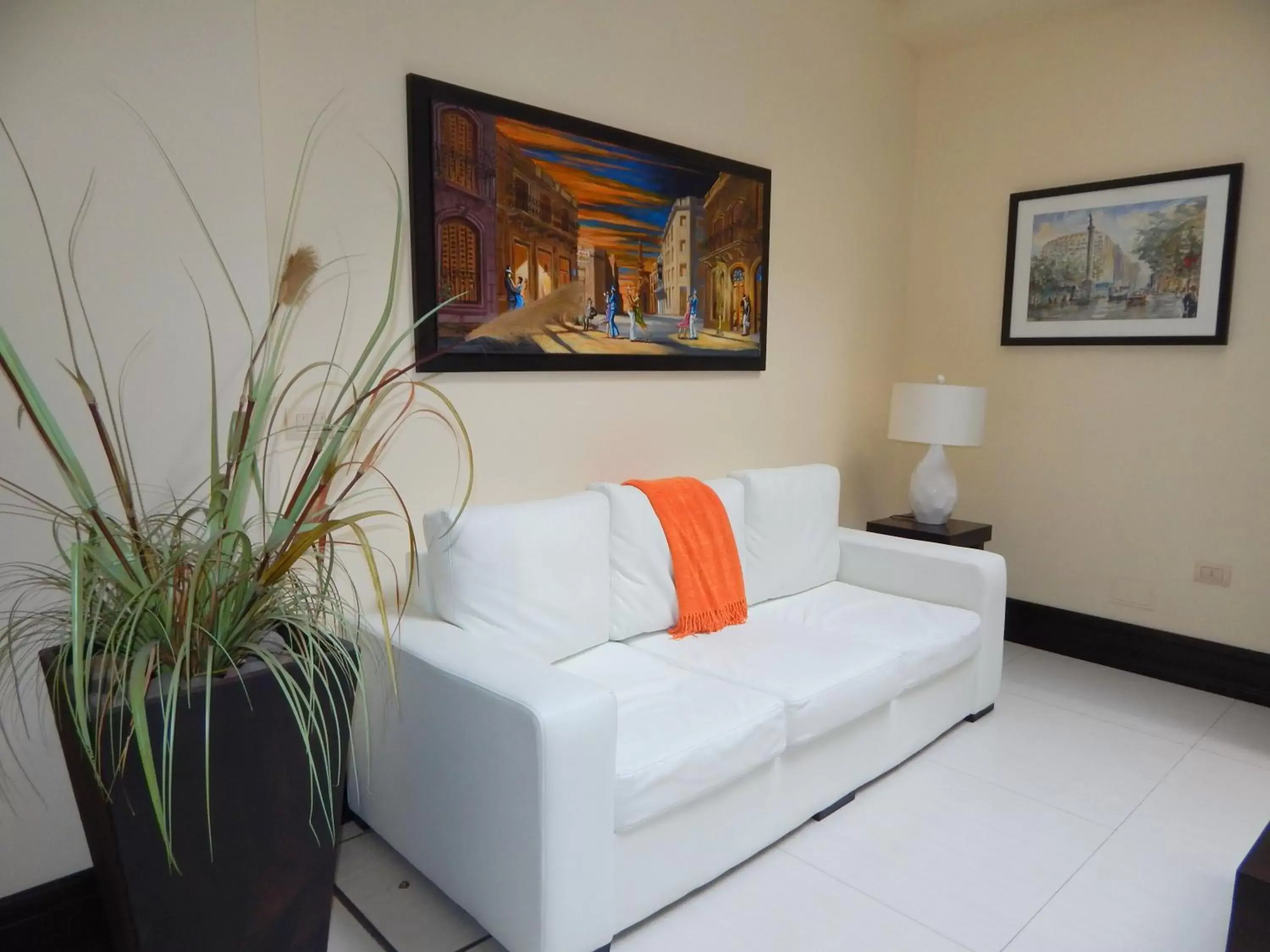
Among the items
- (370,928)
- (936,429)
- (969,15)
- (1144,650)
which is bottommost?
(370,928)

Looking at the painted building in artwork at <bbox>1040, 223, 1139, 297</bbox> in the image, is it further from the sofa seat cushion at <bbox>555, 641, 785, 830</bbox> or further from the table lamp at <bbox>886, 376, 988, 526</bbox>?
the sofa seat cushion at <bbox>555, 641, 785, 830</bbox>

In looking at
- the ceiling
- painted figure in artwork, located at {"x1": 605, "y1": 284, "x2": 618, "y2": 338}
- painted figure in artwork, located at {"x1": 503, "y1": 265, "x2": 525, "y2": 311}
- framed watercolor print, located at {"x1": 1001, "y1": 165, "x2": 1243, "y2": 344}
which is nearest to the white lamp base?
framed watercolor print, located at {"x1": 1001, "y1": 165, "x2": 1243, "y2": 344}

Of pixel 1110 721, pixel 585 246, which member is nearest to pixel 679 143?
pixel 585 246

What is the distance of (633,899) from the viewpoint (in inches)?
72.0

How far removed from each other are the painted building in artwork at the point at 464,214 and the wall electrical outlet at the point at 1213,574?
10.1ft

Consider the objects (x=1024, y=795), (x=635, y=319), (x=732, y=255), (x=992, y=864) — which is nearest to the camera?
(x=992, y=864)

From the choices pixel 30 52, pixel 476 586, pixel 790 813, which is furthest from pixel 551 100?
pixel 790 813

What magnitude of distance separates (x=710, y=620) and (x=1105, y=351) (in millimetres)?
2289

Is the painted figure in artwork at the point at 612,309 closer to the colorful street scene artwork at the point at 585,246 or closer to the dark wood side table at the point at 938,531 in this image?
the colorful street scene artwork at the point at 585,246

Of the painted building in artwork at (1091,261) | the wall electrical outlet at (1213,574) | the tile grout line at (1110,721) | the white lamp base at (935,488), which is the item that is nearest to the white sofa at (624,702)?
the tile grout line at (1110,721)

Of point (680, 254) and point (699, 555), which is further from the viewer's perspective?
point (680, 254)

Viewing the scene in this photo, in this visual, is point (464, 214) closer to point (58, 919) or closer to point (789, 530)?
point (789, 530)

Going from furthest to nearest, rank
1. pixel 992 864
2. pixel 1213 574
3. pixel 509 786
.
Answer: pixel 1213 574 → pixel 992 864 → pixel 509 786

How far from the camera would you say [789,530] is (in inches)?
122
